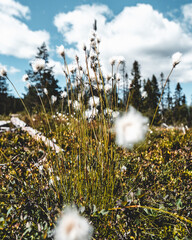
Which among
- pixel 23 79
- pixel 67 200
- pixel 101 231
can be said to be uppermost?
pixel 23 79

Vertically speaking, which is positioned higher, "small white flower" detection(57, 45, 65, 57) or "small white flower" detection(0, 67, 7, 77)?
"small white flower" detection(57, 45, 65, 57)

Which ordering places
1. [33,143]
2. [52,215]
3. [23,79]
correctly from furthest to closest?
[33,143]
[23,79]
[52,215]

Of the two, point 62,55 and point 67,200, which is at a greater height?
point 62,55

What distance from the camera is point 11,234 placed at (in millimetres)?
1119

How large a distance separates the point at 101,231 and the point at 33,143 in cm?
217

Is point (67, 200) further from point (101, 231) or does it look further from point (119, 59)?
point (119, 59)

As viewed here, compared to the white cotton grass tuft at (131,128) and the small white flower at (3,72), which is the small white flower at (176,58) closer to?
the white cotton grass tuft at (131,128)

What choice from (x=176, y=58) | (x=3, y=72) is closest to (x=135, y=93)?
(x=176, y=58)

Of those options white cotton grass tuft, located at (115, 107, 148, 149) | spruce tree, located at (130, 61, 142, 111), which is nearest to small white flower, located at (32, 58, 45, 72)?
spruce tree, located at (130, 61, 142, 111)

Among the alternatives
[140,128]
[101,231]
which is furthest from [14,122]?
[140,128]

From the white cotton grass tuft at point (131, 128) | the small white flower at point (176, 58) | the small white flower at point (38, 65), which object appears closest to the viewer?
the white cotton grass tuft at point (131, 128)

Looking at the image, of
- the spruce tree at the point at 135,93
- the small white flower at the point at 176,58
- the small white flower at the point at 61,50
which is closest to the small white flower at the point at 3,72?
the small white flower at the point at 61,50

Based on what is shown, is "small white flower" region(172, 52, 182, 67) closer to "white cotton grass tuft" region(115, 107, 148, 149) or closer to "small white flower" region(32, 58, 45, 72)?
"white cotton grass tuft" region(115, 107, 148, 149)

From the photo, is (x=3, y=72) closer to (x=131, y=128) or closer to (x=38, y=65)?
(x=38, y=65)
